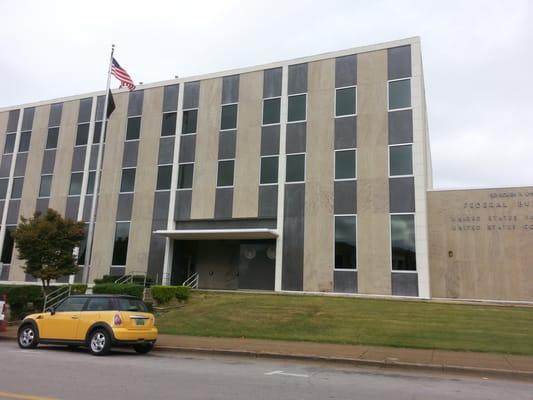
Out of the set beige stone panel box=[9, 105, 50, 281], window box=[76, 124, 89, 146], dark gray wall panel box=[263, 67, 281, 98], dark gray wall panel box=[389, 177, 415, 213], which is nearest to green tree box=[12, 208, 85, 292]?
window box=[76, 124, 89, 146]

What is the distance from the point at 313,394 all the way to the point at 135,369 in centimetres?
407

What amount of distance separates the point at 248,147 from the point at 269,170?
2.12 meters

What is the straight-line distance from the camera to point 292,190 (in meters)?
27.2

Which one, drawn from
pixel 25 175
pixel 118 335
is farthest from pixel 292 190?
pixel 25 175

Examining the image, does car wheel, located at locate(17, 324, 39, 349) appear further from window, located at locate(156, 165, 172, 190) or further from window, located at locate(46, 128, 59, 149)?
window, located at locate(46, 128, 59, 149)

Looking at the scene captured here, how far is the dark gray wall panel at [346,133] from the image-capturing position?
1046 inches

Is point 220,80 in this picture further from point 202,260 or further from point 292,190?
point 202,260

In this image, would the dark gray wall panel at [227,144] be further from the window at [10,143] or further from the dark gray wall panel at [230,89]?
the window at [10,143]

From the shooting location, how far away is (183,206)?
97.8 ft

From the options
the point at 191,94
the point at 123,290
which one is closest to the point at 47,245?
the point at 123,290

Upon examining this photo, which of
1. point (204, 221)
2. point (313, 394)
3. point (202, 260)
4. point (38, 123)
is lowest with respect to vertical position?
point (313, 394)

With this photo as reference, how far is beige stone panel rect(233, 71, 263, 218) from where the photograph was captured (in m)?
28.2

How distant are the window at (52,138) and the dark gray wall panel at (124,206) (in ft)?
27.3

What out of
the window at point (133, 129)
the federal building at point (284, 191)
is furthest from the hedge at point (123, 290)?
the window at point (133, 129)
